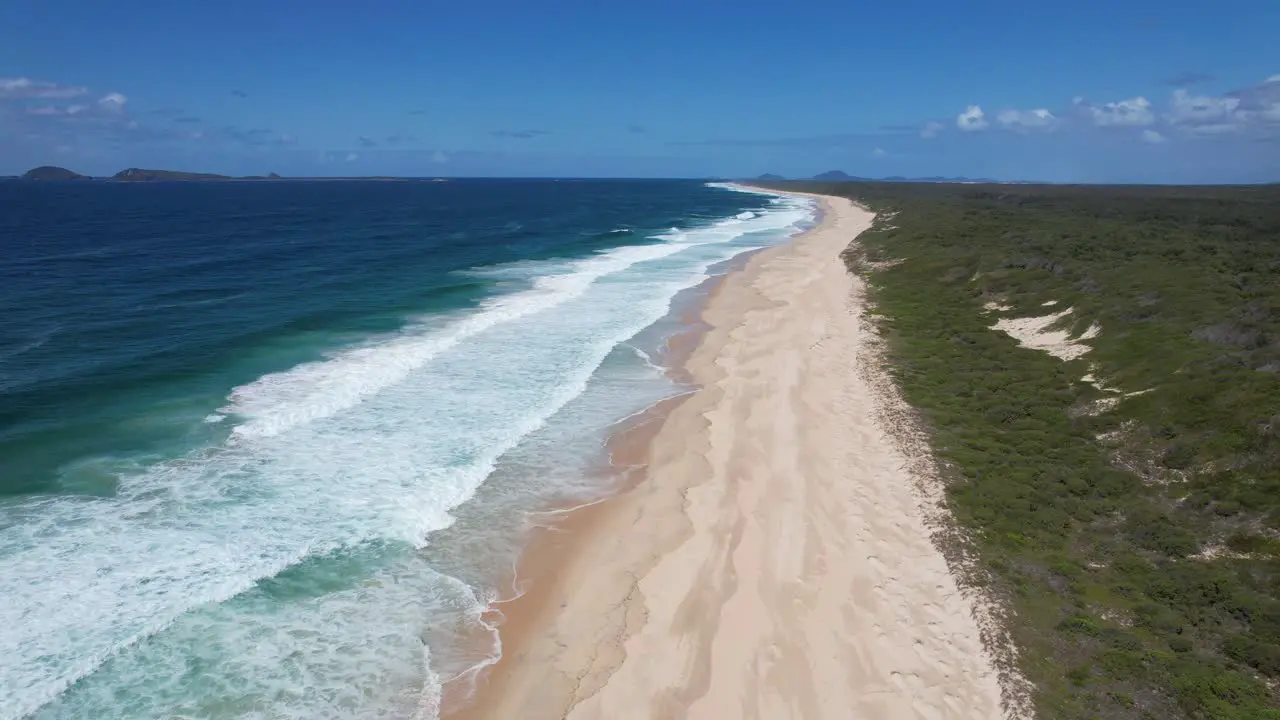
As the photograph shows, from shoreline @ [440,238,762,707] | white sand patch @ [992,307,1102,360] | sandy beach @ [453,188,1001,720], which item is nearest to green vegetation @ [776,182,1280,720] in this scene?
white sand patch @ [992,307,1102,360]

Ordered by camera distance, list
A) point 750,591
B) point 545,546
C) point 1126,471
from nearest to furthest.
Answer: point 750,591, point 545,546, point 1126,471

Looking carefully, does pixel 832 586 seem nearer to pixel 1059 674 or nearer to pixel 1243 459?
pixel 1059 674

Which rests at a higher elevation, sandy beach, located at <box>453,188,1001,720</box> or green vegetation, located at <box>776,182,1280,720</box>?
green vegetation, located at <box>776,182,1280,720</box>

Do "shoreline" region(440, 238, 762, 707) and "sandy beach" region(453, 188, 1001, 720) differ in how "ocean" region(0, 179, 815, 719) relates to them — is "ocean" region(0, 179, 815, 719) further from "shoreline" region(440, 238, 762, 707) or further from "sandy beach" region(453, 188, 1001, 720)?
"sandy beach" region(453, 188, 1001, 720)

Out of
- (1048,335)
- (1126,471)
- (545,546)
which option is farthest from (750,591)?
(1048,335)

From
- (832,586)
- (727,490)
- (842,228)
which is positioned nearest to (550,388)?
(727,490)

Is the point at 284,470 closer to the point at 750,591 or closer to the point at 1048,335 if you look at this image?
the point at 750,591

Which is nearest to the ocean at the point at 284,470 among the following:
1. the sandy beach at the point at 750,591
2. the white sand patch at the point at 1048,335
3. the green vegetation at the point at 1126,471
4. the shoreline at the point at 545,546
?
the shoreline at the point at 545,546

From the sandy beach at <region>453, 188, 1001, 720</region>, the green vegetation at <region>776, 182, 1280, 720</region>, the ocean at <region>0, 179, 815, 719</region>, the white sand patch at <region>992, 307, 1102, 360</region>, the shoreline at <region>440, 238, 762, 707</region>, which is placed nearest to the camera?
the green vegetation at <region>776, 182, 1280, 720</region>
